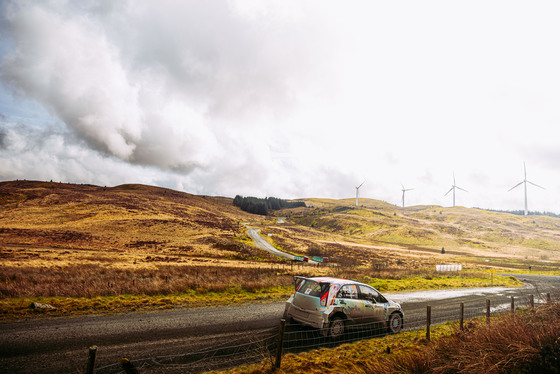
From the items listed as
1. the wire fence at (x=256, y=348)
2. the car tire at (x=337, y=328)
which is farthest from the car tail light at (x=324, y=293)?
the wire fence at (x=256, y=348)

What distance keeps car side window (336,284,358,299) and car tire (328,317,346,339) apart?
76 centimetres

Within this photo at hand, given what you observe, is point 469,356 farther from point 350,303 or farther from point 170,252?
point 170,252

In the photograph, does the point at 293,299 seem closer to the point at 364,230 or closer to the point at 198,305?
the point at 198,305

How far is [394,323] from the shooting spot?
444 inches

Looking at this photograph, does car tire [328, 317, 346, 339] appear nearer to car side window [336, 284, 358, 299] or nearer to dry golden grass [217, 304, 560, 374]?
car side window [336, 284, 358, 299]

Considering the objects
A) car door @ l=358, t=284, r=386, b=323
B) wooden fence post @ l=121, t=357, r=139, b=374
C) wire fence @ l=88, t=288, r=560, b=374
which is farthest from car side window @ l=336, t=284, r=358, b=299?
wooden fence post @ l=121, t=357, r=139, b=374

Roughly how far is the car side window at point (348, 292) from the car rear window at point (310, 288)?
2.23 ft

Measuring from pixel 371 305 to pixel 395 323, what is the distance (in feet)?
5.01

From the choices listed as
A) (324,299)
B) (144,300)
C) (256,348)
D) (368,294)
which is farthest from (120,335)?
(368,294)

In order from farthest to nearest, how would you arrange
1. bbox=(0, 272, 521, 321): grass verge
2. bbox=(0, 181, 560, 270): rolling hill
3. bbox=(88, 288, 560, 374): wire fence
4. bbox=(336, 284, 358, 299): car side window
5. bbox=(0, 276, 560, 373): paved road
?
bbox=(0, 181, 560, 270): rolling hill
bbox=(0, 272, 521, 321): grass verge
bbox=(336, 284, 358, 299): car side window
bbox=(0, 276, 560, 373): paved road
bbox=(88, 288, 560, 374): wire fence

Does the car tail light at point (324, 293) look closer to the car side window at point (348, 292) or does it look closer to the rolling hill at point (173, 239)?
the car side window at point (348, 292)

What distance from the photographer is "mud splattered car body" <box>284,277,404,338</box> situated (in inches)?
377

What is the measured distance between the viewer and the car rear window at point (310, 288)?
9.98m

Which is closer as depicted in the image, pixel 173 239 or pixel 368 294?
pixel 368 294
